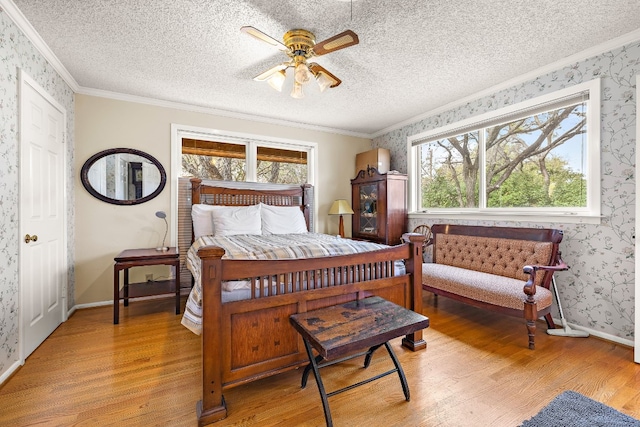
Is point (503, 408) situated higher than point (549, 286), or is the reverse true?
point (549, 286)

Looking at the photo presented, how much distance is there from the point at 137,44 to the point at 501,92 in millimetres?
3745

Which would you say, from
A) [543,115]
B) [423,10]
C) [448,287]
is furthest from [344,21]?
[448,287]

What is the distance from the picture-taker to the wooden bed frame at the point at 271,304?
A: 5.05 feet

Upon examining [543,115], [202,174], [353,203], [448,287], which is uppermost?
[543,115]

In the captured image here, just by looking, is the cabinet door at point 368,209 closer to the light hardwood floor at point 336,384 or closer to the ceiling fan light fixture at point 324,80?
the light hardwood floor at point 336,384

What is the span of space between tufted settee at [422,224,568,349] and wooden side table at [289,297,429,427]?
49.8 inches

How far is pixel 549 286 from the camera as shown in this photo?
2.56 m

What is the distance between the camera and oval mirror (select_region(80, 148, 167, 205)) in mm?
3279

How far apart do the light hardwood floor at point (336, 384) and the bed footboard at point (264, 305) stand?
7.8 inches

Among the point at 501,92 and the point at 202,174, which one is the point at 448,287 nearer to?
the point at 501,92

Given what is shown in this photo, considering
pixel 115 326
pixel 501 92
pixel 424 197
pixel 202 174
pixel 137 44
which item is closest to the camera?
pixel 137 44

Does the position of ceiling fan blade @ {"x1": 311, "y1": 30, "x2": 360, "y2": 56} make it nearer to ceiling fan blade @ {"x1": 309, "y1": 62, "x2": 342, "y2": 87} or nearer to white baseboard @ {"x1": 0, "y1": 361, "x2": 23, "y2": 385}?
ceiling fan blade @ {"x1": 309, "y1": 62, "x2": 342, "y2": 87}

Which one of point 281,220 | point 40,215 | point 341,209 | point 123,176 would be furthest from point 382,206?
point 40,215

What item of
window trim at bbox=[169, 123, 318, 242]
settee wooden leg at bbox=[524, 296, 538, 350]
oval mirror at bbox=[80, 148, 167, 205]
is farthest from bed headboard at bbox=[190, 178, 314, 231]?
settee wooden leg at bbox=[524, 296, 538, 350]
